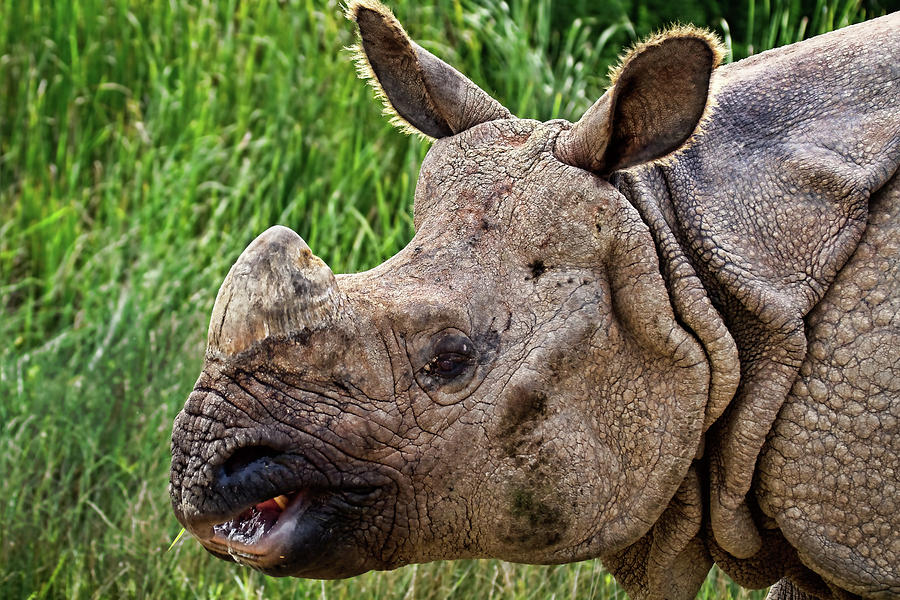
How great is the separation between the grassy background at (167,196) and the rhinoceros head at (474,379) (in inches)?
54.8

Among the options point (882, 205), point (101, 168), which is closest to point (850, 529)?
point (882, 205)

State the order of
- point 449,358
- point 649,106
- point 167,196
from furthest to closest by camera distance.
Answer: point 167,196 < point 649,106 < point 449,358

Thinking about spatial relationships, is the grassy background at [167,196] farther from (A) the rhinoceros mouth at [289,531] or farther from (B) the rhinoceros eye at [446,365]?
(B) the rhinoceros eye at [446,365]

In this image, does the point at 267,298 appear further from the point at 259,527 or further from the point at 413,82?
the point at 413,82

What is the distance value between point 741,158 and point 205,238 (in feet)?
11.6

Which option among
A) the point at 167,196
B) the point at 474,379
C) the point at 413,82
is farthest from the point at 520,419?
the point at 167,196

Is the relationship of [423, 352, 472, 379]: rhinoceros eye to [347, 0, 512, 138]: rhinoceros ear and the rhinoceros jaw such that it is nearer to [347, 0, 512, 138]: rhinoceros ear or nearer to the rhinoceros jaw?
the rhinoceros jaw

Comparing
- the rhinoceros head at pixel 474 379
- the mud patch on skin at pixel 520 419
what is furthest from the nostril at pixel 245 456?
the mud patch on skin at pixel 520 419

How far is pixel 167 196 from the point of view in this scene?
662 cm

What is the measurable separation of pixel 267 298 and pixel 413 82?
3.12 feet

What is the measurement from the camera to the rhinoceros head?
293cm

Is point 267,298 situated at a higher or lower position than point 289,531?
higher

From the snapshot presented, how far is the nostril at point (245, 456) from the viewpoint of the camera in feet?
9.53

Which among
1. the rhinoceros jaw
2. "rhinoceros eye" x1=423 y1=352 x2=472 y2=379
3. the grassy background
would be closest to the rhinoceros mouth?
the rhinoceros jaw
